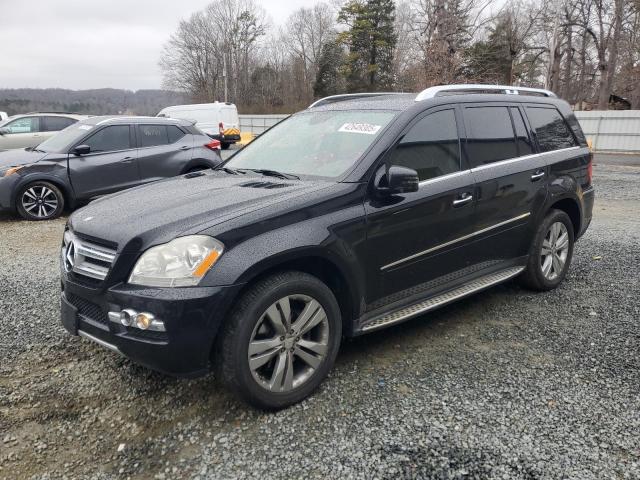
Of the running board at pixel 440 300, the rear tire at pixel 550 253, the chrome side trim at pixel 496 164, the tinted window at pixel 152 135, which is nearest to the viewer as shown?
the running board at pixel 440 300

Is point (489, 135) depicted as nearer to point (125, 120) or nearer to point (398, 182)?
point (398, 182)

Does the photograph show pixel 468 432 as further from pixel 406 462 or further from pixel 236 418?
pixel 236 418

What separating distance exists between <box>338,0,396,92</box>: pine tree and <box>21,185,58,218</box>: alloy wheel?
40.2m

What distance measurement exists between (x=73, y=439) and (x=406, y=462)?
1719 mm

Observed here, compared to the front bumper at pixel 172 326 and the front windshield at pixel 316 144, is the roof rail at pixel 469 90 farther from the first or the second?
the front bumper at pixel 172 326

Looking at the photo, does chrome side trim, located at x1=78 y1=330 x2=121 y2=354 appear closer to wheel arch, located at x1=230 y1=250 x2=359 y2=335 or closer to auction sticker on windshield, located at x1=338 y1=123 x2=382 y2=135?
wheel arch, located at x1=230 y1=250 x2=359 y2=335

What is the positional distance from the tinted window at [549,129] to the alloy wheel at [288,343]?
9.28ft

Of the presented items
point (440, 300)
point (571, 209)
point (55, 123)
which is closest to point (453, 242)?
point (440, 300)

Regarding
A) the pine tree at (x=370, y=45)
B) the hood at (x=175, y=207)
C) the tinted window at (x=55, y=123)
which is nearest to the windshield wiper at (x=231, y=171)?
the hood at (x=175, y=207)

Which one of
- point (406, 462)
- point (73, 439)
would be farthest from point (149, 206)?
point (406, 462)

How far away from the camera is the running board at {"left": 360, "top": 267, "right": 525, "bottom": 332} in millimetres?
3287

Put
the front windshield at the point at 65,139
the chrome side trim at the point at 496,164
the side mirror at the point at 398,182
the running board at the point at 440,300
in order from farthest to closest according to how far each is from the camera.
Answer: the front windshield at the point at 65,139, the chrome side trim at the point at 496,164, the running board at the point at 440,300, the side mirror at the point at 398,182

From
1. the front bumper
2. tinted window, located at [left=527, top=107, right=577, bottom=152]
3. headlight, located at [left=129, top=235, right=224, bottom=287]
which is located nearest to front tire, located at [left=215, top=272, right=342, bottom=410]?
the front bumper

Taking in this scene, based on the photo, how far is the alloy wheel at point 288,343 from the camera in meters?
2.77
